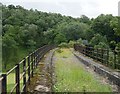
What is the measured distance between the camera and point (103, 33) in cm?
9369

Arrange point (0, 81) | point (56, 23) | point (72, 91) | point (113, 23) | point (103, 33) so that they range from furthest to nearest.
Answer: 1. point (56, 23)
2. point (103, 33)
3. point (113, 23)
4. point (72, 91)
5. point (0, 81)

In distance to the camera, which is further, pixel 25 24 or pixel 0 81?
pixel 25 24

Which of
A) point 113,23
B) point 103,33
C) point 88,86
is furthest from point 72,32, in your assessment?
point 88,86

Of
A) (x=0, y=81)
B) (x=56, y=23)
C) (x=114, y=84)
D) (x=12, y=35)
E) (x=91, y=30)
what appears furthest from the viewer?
(x=56, y=23)

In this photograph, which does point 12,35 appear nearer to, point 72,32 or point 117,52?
point 72,32

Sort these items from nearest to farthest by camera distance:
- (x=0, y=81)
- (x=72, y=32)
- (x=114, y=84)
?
1. (x=0, y=81)
2. (x=114, y=84)
3. (x=72, y=32)

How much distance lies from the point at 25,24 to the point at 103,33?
60677mm

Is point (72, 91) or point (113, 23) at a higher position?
point (113, 23)

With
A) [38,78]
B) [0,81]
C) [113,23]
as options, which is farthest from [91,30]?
[0,81]

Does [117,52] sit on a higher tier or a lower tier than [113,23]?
lower

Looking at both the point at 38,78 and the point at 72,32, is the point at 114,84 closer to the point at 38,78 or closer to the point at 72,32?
the point at 38,78

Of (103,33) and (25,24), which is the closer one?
(103,33)

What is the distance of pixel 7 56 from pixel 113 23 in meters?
119

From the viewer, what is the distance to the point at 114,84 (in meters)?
15.5
